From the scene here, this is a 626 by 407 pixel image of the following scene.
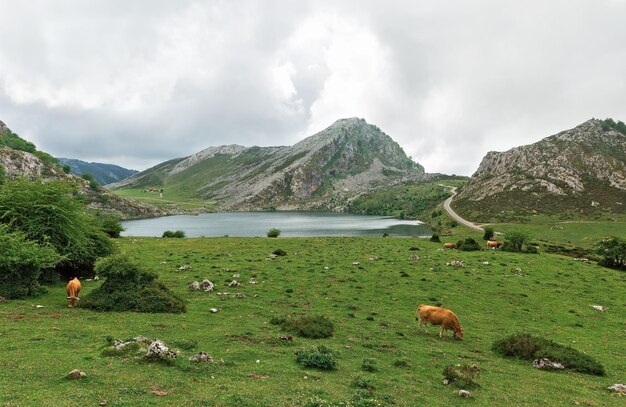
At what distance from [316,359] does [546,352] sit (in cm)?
1353

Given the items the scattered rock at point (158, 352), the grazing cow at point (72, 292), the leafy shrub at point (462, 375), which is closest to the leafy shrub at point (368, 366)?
the leafy shrub at point (462, 375)

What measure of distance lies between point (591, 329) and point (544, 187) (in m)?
199

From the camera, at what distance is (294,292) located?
34.0 metres

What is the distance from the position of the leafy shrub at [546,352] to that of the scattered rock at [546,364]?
0.30 metres

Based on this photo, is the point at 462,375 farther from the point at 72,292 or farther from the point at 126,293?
the point at 72,292

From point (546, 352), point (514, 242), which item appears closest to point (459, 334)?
point (546, 352)

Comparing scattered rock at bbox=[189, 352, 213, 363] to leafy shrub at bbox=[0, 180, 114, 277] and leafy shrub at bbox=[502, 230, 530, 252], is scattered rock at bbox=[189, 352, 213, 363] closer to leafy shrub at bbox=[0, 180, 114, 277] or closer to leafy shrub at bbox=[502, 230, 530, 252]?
leafy shrub at bbox=[0, 180, 114, 277]

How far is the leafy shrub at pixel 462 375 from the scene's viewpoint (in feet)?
51.2

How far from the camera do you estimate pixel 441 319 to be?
24.3m

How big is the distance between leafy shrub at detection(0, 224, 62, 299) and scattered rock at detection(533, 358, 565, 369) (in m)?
32.8

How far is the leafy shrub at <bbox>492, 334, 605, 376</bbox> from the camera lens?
1906cm

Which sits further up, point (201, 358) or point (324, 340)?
point (201, 358)

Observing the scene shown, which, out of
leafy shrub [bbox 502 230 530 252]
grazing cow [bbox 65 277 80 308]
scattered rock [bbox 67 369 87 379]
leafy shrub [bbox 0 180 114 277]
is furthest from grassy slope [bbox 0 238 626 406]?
leafy shrub [bbox 502 230 530 252]

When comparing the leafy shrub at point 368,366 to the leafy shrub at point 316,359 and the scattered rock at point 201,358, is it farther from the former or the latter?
the scattered rock at point 201,358
